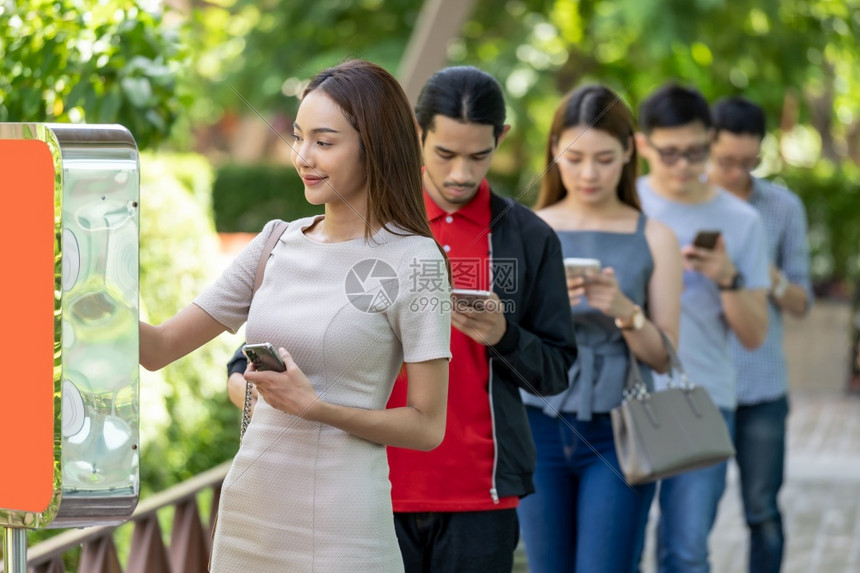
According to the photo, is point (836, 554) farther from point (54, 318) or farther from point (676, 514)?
point (54, 318)

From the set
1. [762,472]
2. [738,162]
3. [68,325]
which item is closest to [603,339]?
[762,472]

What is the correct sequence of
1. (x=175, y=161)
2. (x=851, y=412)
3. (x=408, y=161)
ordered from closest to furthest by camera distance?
(x=408, y=161) < (x=851, y=412) < (x=175, y=161)

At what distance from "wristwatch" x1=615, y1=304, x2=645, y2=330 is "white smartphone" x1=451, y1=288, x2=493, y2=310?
2.71 ft

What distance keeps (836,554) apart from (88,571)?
414cm

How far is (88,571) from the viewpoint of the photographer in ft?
10.7

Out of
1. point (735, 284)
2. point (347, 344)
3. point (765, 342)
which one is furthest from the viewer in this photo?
point (765, 342)

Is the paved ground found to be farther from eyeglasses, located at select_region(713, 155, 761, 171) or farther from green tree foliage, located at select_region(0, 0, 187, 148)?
green tree foliage, located at select_region(0, 0, 187, 148)

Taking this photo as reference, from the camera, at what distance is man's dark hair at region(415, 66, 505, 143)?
2.83 metres

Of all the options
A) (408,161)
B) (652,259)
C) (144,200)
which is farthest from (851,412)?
(408,161)

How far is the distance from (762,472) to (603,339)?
1392 millimetres

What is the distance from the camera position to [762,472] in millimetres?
4613

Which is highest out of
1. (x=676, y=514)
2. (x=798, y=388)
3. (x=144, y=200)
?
(x=144, y=200)

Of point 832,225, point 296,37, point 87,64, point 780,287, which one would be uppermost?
point 296,37

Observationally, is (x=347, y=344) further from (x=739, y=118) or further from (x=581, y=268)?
(x=739, y=118)
